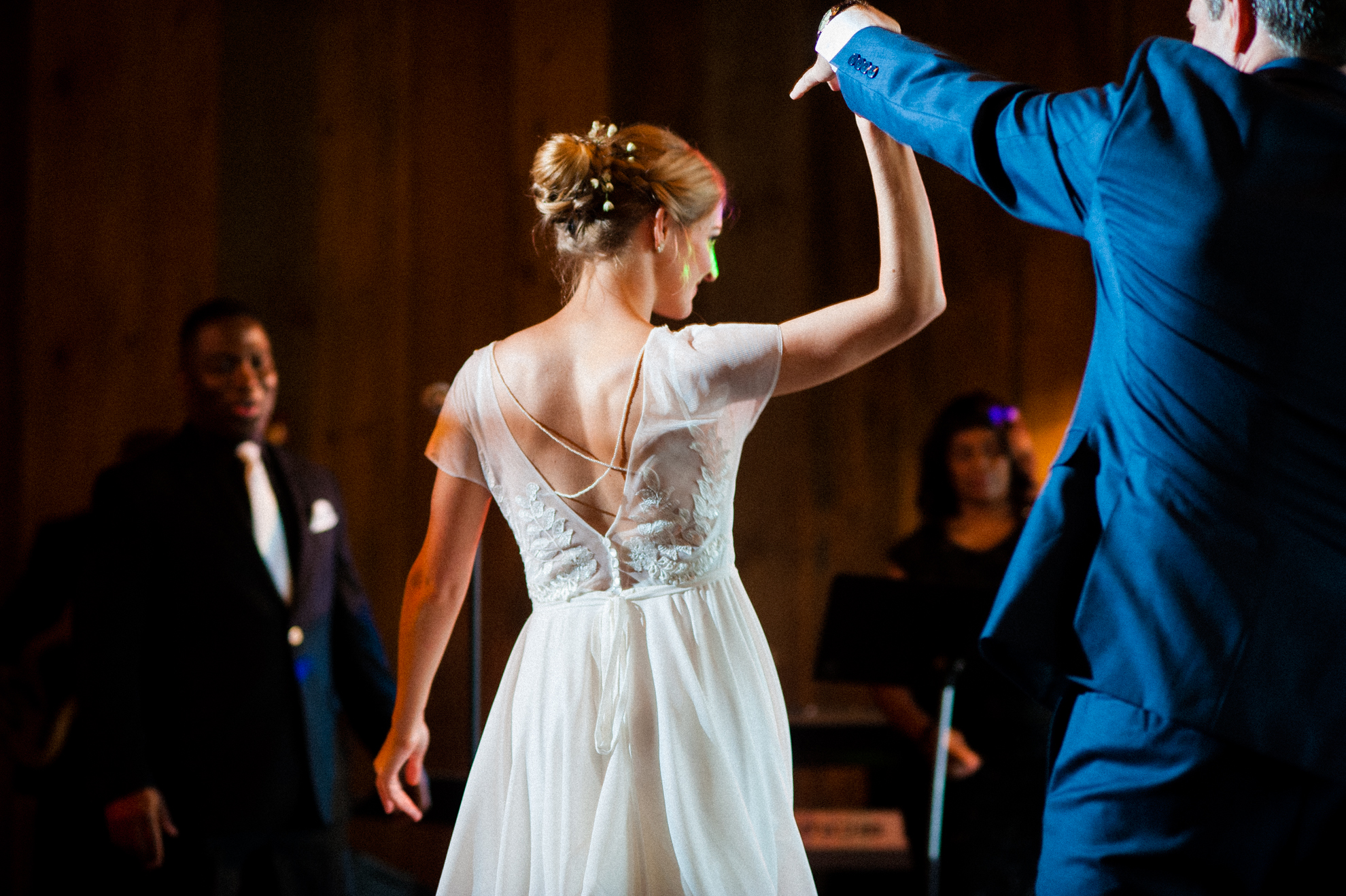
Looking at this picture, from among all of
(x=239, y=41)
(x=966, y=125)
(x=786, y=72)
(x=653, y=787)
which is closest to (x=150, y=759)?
(x=653, y=787)

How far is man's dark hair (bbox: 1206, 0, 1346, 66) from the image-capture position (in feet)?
3.75

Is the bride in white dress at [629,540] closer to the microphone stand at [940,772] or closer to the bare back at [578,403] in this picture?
the bare back at [578,403]

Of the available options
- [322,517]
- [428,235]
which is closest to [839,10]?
[322,517]

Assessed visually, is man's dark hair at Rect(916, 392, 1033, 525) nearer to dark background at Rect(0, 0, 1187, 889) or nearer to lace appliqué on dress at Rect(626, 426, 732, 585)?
dark background at Rect(0, 0, 1187, 889)

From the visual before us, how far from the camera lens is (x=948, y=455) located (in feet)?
11.1

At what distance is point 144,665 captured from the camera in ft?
8.48

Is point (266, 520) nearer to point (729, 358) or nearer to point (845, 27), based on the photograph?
point (729, 358)

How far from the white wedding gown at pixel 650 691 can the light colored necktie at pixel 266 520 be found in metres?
1.23

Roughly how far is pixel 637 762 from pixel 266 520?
153 centimetres

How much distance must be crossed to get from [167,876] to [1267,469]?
2.43m

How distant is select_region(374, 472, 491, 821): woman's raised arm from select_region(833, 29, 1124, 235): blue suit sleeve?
814 mm

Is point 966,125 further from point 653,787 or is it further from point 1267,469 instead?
point 653,787

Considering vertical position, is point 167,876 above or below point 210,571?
below

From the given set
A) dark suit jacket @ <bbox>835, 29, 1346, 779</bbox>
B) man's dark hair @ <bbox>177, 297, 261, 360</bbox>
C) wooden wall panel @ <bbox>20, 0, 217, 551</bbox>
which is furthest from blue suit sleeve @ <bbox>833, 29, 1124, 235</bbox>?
wooden wall panel @ <bbox>20, 0, 217, 551</bbox>
